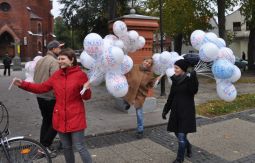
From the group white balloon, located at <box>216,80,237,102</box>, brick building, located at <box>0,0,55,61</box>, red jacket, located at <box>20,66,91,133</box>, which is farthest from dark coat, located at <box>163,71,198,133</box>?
brick building, located at <box>0,0,55,61</box>

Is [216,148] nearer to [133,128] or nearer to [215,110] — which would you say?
[133,128]

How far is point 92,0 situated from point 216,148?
95.8 feet

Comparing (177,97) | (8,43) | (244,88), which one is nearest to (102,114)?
(177,97)

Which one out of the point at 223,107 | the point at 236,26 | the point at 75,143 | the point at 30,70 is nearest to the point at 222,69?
the point at 75,143

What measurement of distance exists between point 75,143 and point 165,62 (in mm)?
2759

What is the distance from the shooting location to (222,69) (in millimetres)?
5617

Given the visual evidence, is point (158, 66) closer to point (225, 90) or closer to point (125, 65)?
point (125, 65)

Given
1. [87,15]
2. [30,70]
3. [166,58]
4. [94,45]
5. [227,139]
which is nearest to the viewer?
[94,45]

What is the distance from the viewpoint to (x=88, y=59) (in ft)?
19.6

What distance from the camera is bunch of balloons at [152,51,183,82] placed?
6542 mm

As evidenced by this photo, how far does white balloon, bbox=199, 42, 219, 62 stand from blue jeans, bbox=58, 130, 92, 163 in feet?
7.85

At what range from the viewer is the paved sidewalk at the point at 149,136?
19.7ft

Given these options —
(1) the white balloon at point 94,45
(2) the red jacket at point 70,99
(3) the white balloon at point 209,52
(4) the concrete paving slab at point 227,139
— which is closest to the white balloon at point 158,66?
(3) the white balloon at point 209,52

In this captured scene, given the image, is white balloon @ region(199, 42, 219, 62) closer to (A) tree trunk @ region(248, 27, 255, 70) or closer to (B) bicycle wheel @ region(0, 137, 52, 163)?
(B) bicycle wheel @ region(0, 137, 52, 163)
